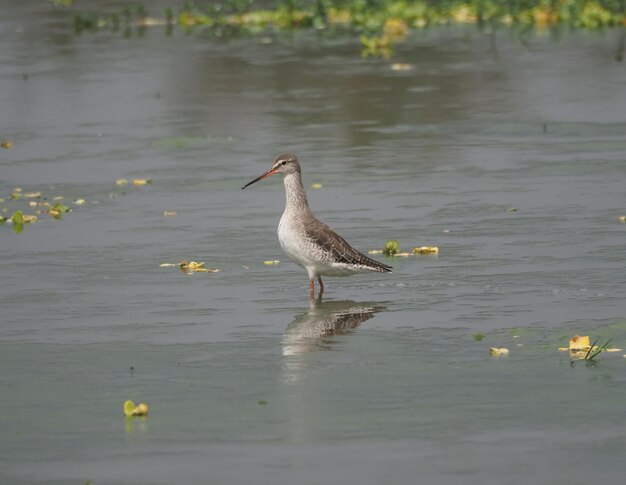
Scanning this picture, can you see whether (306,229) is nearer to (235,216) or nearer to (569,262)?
(569,262)

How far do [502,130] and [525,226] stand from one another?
5413 millimetres

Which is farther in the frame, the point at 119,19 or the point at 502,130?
the point at 119,19

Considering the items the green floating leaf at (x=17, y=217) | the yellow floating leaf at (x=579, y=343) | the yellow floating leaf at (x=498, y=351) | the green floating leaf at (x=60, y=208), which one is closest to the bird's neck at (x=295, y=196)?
the yellow floating leaf at (x=498, y=351)

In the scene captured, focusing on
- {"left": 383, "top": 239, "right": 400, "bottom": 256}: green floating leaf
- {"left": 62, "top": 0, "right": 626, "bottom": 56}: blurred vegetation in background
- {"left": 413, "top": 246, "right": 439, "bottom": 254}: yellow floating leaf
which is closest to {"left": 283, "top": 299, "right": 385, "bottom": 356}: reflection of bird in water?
{"left": 383, "top": 239, "right": 400, "bottom": 256}: green floating leaf

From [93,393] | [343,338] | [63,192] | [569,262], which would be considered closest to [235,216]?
[63,192]

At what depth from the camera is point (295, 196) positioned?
11.9 metres

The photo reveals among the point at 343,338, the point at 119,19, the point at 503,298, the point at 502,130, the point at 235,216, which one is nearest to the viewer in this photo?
the point at 343,338

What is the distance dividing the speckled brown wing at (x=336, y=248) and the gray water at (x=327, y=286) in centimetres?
25

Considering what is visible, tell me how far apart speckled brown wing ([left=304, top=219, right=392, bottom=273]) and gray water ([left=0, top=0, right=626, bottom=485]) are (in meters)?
0.25

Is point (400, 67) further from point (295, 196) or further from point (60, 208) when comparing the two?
point (295, 196)

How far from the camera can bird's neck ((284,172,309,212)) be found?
1188cm

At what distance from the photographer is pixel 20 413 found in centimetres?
866

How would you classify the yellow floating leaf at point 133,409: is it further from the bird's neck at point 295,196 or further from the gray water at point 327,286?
the bird's neck at point 295,196

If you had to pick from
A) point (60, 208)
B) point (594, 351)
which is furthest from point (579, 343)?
point (60, 208)
